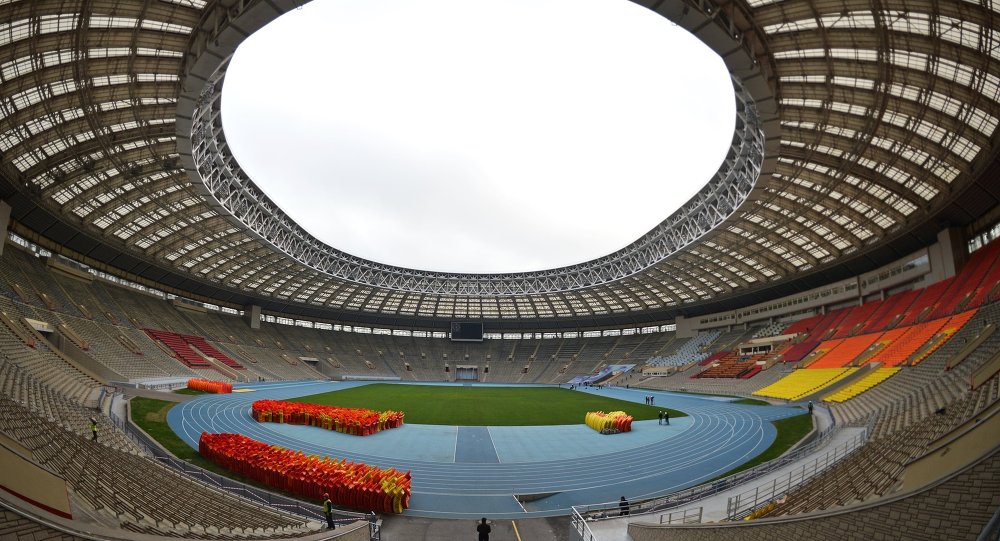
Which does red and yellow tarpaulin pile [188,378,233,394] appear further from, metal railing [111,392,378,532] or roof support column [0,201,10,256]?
metal railing [111,392,378,532]

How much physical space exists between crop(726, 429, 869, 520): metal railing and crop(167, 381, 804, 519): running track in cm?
288

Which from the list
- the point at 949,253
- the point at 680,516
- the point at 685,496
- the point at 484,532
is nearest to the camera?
the point at 484,532

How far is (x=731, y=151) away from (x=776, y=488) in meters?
21.7

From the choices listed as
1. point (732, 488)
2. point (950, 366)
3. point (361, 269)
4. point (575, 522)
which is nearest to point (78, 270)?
point (361, 269)

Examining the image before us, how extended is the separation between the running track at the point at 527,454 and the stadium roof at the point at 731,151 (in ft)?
48.2

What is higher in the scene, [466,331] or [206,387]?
[466,331]

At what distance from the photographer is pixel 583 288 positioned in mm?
56438

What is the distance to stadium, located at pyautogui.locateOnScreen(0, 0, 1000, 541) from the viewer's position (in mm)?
9984

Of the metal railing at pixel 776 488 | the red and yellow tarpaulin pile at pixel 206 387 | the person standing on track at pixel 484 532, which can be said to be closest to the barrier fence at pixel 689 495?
the metal railing at pixel 776 488

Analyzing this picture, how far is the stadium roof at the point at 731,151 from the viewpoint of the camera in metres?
17.8

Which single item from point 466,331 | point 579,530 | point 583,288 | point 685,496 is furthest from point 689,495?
point 466,331

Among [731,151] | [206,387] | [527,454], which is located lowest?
[527,454]

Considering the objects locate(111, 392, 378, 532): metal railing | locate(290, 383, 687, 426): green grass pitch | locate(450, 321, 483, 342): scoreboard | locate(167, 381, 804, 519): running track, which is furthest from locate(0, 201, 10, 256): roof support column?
locate(450, 321, 483, 342): scoreboard

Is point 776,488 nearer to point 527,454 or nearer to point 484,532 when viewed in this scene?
point 484,532
